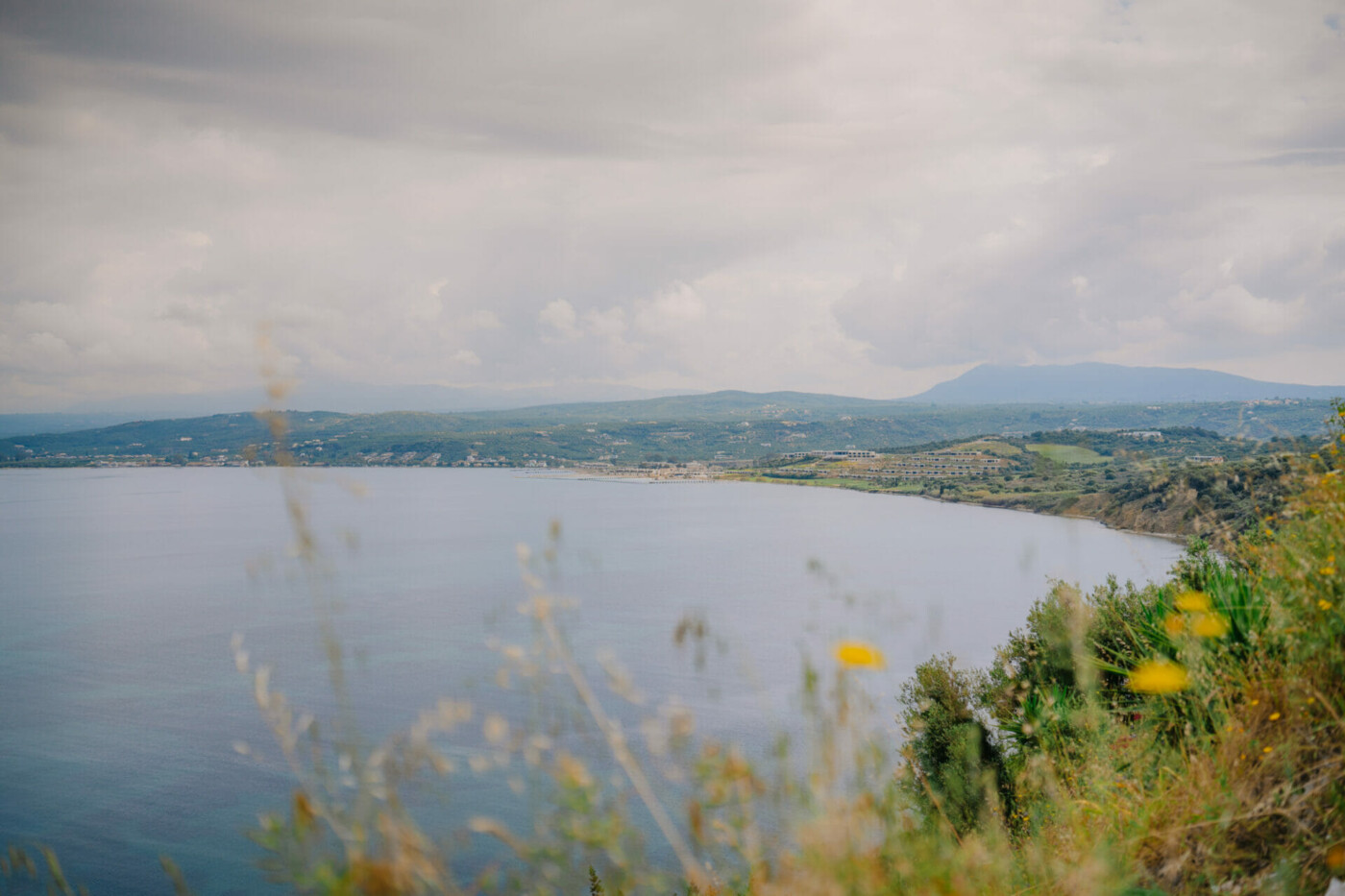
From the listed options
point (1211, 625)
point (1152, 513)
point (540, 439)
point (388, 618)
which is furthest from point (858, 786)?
point (540, 439)

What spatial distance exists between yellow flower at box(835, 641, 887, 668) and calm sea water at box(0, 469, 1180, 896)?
199 millimetres

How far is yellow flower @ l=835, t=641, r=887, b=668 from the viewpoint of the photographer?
1.68m

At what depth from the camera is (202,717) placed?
25.8 m

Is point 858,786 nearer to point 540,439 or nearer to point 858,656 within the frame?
point 858,656

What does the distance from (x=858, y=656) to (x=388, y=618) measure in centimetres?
3922

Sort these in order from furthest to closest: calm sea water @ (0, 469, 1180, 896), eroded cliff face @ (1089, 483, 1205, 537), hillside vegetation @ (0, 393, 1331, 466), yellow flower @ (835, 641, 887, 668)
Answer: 1. hillside vegetation @ (0, 393, 1331, 466)
2. eroded cliff face @ (1089, 483, 1205, 537)
3. calm sea water @ (0, 469, 1180, 896)
4. yellow flower @ (835, 641, 887, 668)

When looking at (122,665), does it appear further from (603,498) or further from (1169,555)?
(603,498)

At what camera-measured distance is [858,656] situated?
172 centimetres

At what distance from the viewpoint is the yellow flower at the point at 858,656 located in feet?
5.51

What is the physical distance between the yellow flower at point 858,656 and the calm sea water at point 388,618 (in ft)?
0.65

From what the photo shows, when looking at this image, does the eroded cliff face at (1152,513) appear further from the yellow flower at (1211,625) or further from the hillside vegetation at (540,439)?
the hillside vegetation at (540,439)

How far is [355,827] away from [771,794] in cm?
80

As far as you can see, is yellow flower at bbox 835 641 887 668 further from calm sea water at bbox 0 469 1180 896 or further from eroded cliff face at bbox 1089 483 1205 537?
eroded cliff face at bbox 1089 483 1205 537

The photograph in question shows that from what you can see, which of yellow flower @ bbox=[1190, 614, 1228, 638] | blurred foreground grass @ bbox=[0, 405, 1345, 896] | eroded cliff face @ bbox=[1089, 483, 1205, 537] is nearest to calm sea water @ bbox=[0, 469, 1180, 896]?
blurred foreground grass @ bbox=[0, 405, 1345, 896]
